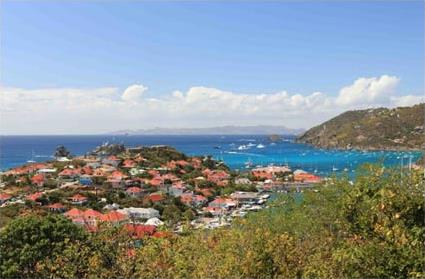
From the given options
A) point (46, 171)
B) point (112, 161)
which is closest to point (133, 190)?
point (46, 171)

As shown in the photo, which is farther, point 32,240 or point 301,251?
point 32,240

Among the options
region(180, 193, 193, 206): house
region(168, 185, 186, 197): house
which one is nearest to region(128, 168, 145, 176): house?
region(168, 185, 186, 197): house

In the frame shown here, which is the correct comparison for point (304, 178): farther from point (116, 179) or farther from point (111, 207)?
point (111, 207)

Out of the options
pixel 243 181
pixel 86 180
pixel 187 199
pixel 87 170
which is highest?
pixel 87 170

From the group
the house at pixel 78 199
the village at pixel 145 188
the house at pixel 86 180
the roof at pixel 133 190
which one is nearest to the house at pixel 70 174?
the village at pixel 145 188

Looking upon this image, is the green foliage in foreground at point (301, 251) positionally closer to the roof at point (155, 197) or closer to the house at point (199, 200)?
the roof at point (155, 197)

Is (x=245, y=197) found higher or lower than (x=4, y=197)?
lower

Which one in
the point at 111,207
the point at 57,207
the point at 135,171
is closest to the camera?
the point at 57,207

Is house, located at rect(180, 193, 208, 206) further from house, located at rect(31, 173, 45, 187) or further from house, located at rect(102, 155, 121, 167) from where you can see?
house, located at rect(102, 155, 121, 167)
